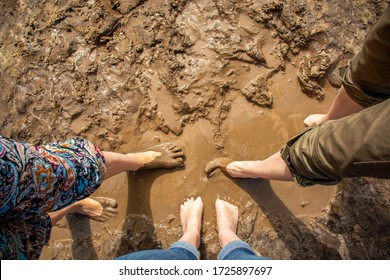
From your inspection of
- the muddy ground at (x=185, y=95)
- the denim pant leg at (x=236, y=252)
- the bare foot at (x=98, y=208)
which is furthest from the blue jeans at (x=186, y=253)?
the bare foot at (x=98, y=208)

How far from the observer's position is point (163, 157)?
2160 mm

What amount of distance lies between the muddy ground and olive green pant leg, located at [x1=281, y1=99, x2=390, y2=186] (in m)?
0.82

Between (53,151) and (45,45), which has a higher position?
(45,45)

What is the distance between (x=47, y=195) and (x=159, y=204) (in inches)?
41.3

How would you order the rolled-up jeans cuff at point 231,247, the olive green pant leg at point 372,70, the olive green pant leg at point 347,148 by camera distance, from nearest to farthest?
the olive green pant leg at point 347,148 → the olive green pant leg at point 372,70 → the rolled-up jeans cuff at point 231,247

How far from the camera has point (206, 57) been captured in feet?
7.38

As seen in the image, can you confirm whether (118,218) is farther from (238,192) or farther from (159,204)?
(238,192)

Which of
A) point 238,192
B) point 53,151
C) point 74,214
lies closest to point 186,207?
point 238,192

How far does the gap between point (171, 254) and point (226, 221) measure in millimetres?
506

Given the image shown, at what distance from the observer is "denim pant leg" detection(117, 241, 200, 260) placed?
1.58m

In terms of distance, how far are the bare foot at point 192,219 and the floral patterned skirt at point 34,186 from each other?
2.53 ft

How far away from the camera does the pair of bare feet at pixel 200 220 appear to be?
2.01 m

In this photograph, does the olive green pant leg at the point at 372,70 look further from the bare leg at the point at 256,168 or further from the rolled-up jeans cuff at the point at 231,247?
the rolled-up jeans cuff at the point at 231,247

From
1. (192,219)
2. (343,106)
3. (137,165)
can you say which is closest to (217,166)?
(192,219)
